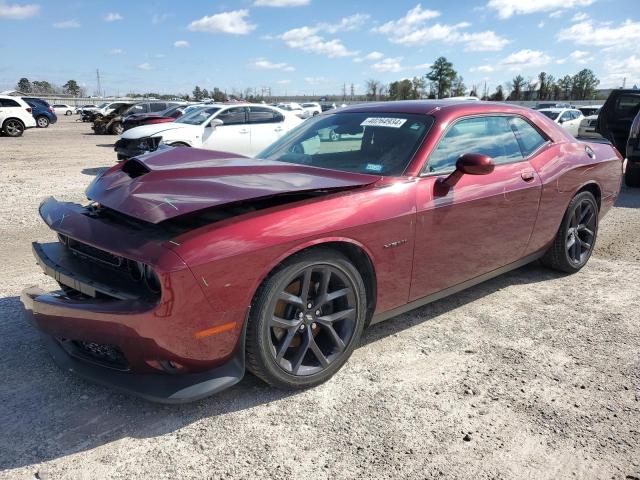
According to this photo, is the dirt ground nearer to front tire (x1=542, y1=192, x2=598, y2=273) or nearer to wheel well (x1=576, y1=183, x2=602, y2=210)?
front tire (x1=542, y1=192, x2=598, y2=273)

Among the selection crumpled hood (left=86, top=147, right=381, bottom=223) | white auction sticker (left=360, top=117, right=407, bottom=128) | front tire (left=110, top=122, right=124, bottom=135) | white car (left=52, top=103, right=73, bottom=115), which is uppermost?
white auction sticker (left=360, top=117, right=407, bottom=128)

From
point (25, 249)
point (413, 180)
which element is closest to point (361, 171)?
point (413, 180)

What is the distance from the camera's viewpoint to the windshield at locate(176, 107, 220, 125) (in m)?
11.5

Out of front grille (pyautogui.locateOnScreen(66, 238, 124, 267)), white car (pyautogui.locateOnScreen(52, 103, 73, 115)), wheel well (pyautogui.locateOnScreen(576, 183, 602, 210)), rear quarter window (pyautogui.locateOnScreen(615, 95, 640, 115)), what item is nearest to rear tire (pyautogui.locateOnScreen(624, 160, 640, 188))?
rear quarter window (pyautogui.locateOnScreen(615, 95, 640, 115))

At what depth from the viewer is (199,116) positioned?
11.7m

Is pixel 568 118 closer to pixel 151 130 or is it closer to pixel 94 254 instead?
pixel 151 130

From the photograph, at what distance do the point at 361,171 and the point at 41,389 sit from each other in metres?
2.22

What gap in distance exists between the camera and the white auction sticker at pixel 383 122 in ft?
11.5

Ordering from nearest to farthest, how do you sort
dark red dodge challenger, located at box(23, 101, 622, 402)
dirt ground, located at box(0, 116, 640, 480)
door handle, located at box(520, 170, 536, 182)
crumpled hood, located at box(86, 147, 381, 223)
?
dirt ground, located at box(0, 116, 640, 480) < dark red dodge challenger, located at box(23, 101, 622, 402) < crumpled hood, located at box(86, 147, 381, 223) < door handle, located at box(520, 170, 536, 182)

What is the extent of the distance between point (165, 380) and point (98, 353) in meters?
0.49

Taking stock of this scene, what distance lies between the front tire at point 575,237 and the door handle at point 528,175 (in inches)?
28.9

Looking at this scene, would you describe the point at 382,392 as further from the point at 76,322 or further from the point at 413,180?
the point at 76,322

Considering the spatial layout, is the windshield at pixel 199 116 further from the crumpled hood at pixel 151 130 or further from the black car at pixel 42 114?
the black car at pixel 42 114

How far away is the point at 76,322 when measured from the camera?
7.96ft
